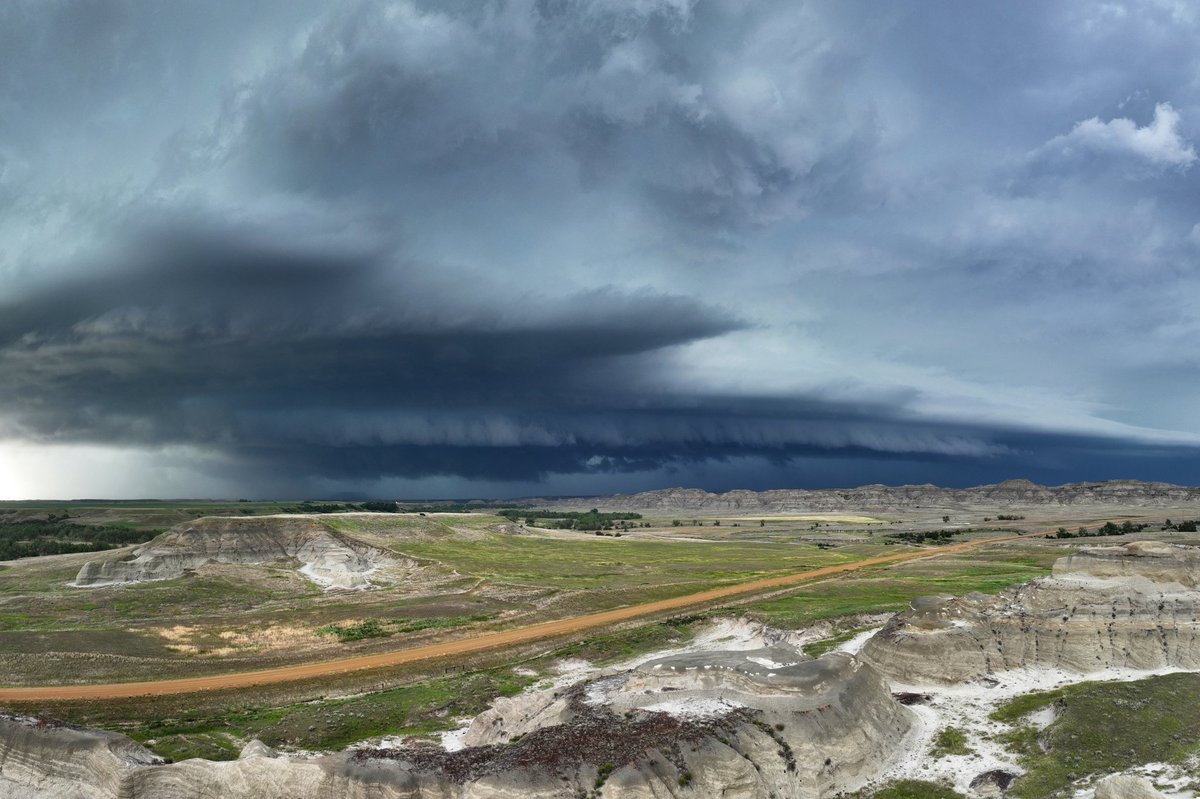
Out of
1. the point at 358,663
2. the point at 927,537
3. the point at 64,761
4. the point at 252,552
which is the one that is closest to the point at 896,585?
the point at 358,663

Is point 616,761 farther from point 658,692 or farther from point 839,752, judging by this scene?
point 839,752

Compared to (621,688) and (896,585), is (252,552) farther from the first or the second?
(896,585)

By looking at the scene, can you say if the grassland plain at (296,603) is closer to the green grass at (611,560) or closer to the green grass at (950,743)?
the green grass at (611,560)

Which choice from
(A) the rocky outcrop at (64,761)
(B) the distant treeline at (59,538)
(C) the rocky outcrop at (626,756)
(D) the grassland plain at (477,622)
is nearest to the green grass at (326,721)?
(D) the grassland plain at (477,622)

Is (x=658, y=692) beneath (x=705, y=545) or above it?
above

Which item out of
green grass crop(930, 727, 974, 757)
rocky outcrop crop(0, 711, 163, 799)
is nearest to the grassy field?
rocky outcrop crop(0, 711, 163, 799)

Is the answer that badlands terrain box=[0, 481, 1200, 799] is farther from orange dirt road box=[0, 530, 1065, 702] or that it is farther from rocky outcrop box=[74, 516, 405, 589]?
rocky outcrop box=[74, 516, 405, 589]

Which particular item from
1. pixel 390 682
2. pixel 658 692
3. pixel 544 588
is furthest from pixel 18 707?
pixel 544 588
